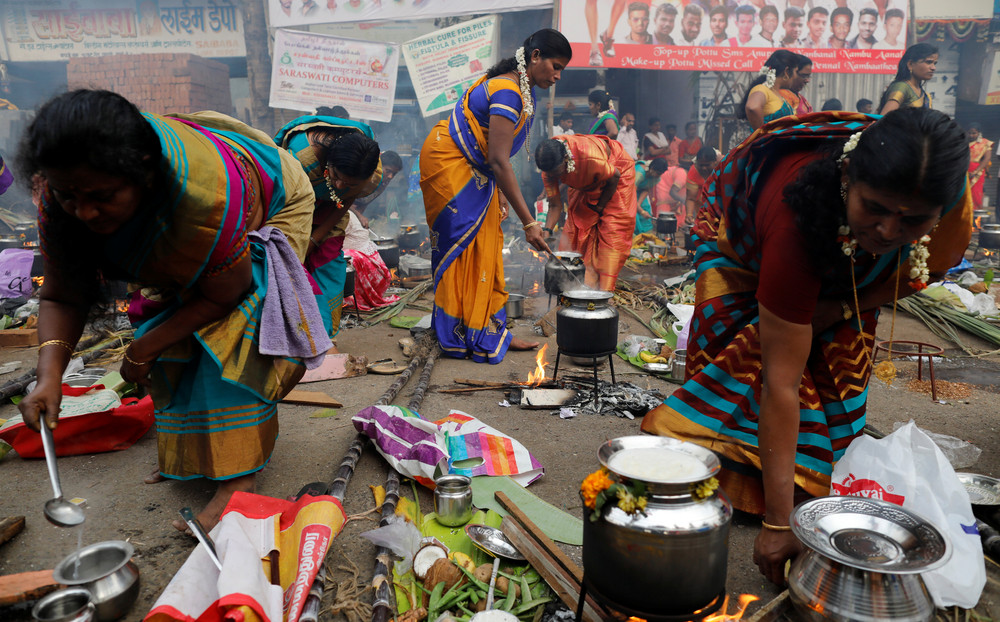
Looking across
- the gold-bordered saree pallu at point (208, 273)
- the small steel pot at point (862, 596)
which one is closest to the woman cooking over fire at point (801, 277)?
the small steel pot at point (862, 596)

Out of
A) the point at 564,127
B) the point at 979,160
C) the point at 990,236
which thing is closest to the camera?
the point at 990,236

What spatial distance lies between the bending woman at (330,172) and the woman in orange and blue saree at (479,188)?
731 mm

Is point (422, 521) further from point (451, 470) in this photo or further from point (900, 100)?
point (900, 100)

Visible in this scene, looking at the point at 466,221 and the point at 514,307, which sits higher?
the point at 466,221

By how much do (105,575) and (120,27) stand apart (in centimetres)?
1487

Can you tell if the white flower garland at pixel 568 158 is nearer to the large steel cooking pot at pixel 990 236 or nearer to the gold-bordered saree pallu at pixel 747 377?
the gold-bordered saree pallu at pixel 747 377

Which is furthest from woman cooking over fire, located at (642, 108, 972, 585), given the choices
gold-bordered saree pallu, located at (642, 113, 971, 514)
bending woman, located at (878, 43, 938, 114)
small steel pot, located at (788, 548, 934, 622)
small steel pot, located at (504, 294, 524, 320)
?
bending woman, located at (878, 43, 938, 114)

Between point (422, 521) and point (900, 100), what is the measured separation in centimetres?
635

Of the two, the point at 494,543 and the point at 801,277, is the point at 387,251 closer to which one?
the point at 494,543

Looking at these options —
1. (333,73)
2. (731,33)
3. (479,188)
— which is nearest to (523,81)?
(479,188)

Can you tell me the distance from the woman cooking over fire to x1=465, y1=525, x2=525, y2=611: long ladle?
2.63ft

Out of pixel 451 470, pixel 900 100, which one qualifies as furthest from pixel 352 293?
→ pixel 900 100

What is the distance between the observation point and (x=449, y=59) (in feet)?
37.5

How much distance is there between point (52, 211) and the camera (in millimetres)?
2189
